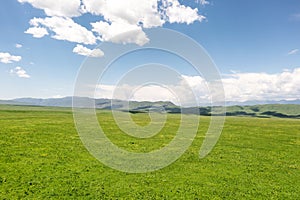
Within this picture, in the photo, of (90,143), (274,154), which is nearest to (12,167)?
(90,143)

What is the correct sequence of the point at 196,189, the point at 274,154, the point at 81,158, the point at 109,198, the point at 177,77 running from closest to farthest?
the point at 109,198 → the point at 196,189 → the point at 81,158 → the point at 177,77 → the point at 274,154

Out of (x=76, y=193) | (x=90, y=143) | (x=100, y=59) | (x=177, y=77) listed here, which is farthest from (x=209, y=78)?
(x=90, y=143)

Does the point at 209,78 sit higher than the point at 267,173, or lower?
higher

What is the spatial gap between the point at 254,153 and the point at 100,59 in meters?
24.6

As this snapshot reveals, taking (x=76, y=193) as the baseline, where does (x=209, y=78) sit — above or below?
above

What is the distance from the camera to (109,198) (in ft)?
59.9

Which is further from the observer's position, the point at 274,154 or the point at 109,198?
the point at 274,154

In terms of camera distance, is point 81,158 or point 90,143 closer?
point 81,158

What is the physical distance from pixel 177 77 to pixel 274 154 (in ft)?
55.2

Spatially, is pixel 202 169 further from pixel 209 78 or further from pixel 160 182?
pixel 209 78

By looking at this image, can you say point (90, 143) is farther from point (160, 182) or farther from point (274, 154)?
point (274, 154)

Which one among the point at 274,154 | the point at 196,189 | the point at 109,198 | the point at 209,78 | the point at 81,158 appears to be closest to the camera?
the point at 109,198

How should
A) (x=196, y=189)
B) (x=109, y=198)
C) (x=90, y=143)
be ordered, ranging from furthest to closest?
(x=90, y=143) → (x=196, y=189) → (x=109, y=198)

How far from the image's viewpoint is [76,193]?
18.6 metres
